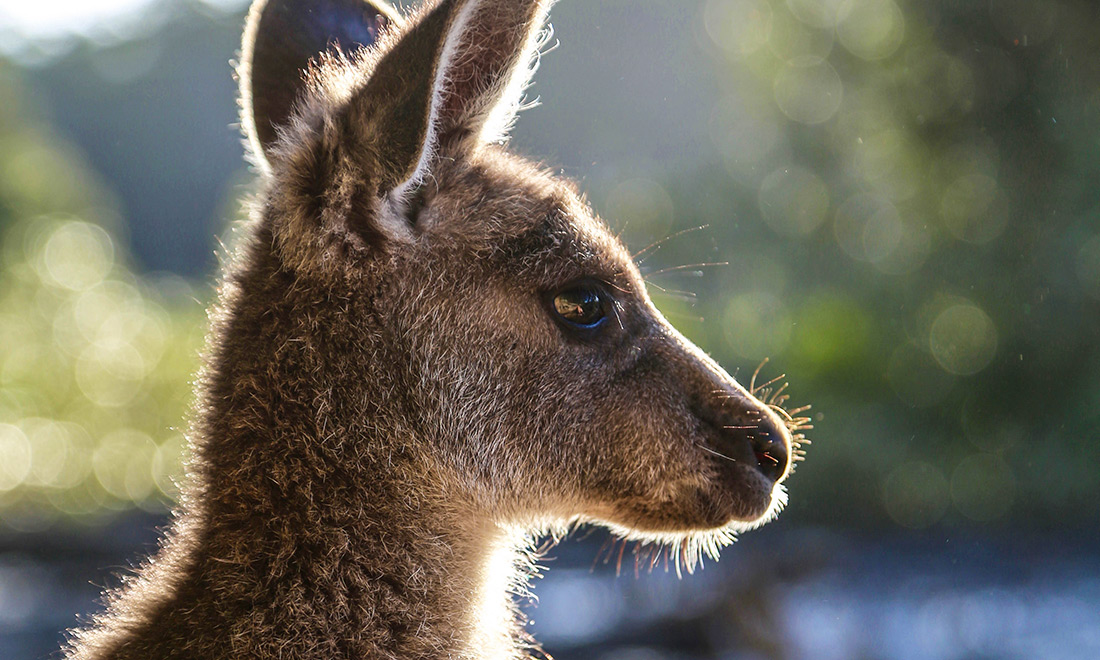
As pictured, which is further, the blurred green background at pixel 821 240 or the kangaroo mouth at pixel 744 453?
the blurred green background at pixel 821 240

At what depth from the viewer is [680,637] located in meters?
4.12

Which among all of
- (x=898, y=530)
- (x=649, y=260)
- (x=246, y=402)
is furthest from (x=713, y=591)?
(x=246, y=402)

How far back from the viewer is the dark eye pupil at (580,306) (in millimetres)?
1861

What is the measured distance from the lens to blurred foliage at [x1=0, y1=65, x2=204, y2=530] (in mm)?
4883

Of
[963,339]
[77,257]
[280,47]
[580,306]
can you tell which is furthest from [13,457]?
[963,339]

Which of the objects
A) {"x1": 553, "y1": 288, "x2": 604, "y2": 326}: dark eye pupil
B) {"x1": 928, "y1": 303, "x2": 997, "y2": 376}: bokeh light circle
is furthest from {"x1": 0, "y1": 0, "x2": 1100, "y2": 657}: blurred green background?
{"x1": 553, "y1": 288, "x2": 604, "y2": 326}: dark eye pupil

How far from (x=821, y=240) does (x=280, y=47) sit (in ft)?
11.2

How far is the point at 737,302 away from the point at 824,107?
5.36 ft

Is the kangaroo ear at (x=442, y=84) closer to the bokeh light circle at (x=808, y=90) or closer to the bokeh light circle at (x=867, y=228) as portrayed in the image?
the bokeh light circle at (x=867, y=228)

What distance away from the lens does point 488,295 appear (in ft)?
5.92

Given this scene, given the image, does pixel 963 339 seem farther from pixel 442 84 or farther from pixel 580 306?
pixel 442 84

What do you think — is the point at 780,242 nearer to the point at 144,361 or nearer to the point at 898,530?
the point at 898,530

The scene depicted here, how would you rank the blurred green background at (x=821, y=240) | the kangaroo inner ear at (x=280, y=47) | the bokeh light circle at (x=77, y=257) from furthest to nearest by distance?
the bokeh light circle at (x=77, y=257)
the blurred green background at (x=821, y=240)
the kangaroo inner ear at (x=280, y=47)

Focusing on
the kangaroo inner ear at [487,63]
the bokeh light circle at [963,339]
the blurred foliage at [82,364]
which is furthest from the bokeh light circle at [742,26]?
the kangaroo inner ear at [487,63]
